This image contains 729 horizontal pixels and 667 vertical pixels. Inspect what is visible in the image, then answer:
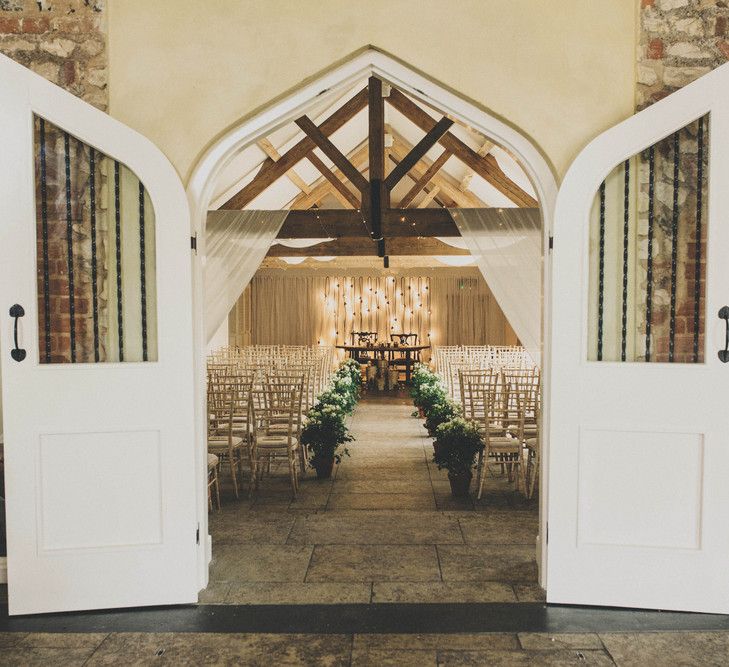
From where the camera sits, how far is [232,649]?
288 cm

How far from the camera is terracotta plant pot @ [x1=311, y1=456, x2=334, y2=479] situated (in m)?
6.12

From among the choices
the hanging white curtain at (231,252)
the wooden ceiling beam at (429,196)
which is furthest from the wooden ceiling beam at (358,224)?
the wooden ceiling beam at (429,196)

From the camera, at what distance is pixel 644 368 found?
3244 millimetres

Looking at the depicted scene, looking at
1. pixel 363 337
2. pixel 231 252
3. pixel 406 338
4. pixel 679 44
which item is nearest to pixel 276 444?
pixel 231 252

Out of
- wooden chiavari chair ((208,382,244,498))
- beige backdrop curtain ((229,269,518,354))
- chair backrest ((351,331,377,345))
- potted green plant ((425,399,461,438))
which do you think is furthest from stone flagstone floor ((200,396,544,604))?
beige backdrop curtain ((229,269,518,354))

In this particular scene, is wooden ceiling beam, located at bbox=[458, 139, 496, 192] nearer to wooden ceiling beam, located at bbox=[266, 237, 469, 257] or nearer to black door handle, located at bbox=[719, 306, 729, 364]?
wooden ceiling beam, located at bbox=[266, 237, 469, 257]

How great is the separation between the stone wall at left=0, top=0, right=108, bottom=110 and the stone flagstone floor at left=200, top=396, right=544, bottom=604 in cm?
291

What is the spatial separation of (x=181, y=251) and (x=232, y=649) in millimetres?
2015

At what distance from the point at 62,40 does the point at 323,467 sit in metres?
4.24

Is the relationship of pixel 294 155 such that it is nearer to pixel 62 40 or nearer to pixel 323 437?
pixel 323 437

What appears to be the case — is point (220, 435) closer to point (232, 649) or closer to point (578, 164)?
point (232, 649)

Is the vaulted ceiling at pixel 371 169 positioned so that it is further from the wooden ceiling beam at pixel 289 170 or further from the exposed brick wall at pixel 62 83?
the exposed brick wall at pixel 62 83

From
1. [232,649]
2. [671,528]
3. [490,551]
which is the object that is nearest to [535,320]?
[490,551]

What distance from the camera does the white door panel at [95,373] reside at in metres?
3.16
